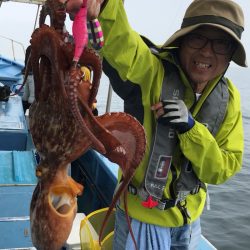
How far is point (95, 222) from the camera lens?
11.3 ft

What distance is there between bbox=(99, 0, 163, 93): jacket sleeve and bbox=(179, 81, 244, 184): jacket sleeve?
442 millimetres

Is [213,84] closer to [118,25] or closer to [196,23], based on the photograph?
[196,23]

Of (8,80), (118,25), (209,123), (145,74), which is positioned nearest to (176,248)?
(209,123)

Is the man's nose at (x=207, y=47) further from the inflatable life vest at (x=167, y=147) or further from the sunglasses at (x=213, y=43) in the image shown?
the inflatable life vest at (x=167, y=147)

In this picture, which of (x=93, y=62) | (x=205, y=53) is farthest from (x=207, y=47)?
(x=93, y=62)

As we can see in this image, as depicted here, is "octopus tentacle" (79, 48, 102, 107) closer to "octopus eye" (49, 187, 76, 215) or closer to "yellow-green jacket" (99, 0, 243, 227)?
"octopus eye" (49, 187, 76, 215)

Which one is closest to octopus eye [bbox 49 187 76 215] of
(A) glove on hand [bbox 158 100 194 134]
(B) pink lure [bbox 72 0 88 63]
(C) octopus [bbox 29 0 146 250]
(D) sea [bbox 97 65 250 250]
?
(C) octopus [bbox 29 0 146 250]

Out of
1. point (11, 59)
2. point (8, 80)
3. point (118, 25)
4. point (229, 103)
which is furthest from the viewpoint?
point (11, 59)

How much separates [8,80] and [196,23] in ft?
24.3

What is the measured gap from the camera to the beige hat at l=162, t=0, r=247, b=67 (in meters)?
2.21

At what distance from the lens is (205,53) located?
2.26 m

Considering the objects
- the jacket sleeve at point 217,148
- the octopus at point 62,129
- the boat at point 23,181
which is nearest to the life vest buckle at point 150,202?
the jacket sleeve at point 217,148

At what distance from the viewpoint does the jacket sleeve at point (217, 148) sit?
2225mm

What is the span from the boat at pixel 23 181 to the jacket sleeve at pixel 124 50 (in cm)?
175
